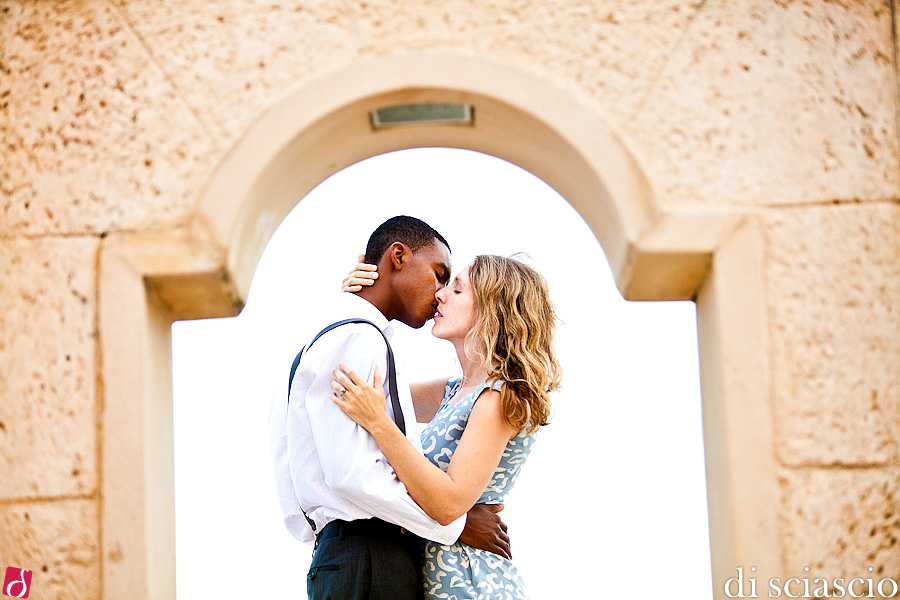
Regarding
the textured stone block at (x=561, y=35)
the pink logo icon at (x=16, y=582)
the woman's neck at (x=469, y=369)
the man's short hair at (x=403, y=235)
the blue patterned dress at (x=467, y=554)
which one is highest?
the textured stone block at (x=561, y=35)

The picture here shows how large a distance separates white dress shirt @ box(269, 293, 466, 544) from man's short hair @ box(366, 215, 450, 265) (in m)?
0.38

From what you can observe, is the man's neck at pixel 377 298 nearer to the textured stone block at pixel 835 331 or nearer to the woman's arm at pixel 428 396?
the woman's arm at pixel 428 396

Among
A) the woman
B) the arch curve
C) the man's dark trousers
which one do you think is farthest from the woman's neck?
the arch curve

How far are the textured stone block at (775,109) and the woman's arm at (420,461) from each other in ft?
3.28

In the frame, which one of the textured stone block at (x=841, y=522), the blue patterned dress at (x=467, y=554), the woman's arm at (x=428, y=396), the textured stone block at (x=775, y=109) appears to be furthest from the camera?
the woman's arm at (x=428, y=396)

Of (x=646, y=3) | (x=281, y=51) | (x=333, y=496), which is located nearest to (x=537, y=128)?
(x=646, y=3)

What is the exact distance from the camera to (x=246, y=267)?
107 inches

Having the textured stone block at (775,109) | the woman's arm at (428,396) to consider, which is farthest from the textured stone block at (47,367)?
the woman's arm at (428,396)

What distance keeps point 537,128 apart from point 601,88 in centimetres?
20

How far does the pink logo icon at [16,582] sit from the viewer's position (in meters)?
2.41

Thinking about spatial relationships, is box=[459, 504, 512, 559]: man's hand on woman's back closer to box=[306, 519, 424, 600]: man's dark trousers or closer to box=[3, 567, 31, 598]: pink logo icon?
box=[306, 519, 424, 600]: man's dark trousers

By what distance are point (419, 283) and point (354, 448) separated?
2.63 ft

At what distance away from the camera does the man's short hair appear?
3.35 metres

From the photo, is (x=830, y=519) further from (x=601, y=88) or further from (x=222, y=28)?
(x=222, y=28)
